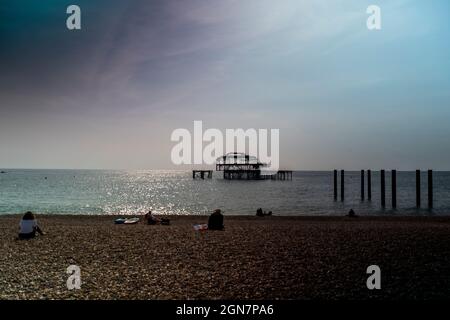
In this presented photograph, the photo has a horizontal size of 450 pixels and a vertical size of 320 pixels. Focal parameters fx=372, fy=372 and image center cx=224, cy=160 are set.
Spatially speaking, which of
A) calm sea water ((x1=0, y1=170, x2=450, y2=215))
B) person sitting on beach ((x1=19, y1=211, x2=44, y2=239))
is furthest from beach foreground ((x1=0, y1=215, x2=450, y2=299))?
calm sea water ((x1=0, y1=170, x2=450, y2=215))

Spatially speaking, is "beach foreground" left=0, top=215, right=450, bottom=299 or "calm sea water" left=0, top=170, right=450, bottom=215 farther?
"calm sea water" left=0, top=170, right=450, bottom=215

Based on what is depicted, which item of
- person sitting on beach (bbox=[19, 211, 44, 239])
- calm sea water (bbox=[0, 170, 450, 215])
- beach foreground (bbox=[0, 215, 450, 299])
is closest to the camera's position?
beach foreground (bbox=[0, 215, 450, 299])

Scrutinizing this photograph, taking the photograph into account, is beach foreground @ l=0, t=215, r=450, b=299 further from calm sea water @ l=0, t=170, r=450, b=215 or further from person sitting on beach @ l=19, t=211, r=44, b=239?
calm sea water @ l=0, t=170, r=450, b=215

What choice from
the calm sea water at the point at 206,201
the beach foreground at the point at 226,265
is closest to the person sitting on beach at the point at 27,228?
the beach foreground at the point at 226,265

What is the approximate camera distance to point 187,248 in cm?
1202

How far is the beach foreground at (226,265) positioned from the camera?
7.71 meters

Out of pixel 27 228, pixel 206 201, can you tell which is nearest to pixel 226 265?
pixel 27 228

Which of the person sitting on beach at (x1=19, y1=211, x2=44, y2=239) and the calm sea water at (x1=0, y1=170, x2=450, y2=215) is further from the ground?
the person sitting on beach at (x1=19, y1=211, x2=44, y2=239)

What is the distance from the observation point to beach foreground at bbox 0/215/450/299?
7.71 meters

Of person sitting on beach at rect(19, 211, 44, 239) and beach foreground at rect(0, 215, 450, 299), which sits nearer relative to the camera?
beach foreground at rect(0, 215, 450, 299)

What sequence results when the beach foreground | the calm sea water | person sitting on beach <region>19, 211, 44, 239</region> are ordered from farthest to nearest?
the calm sea water → person sitting on beach <region>19, 211, 44, 239</region> → the beach foreground

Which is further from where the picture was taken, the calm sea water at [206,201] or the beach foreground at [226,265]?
the calm sea water at [206,201]

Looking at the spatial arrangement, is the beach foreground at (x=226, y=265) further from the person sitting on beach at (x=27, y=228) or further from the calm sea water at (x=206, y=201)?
the calm sea water at (x=206, y=201)
